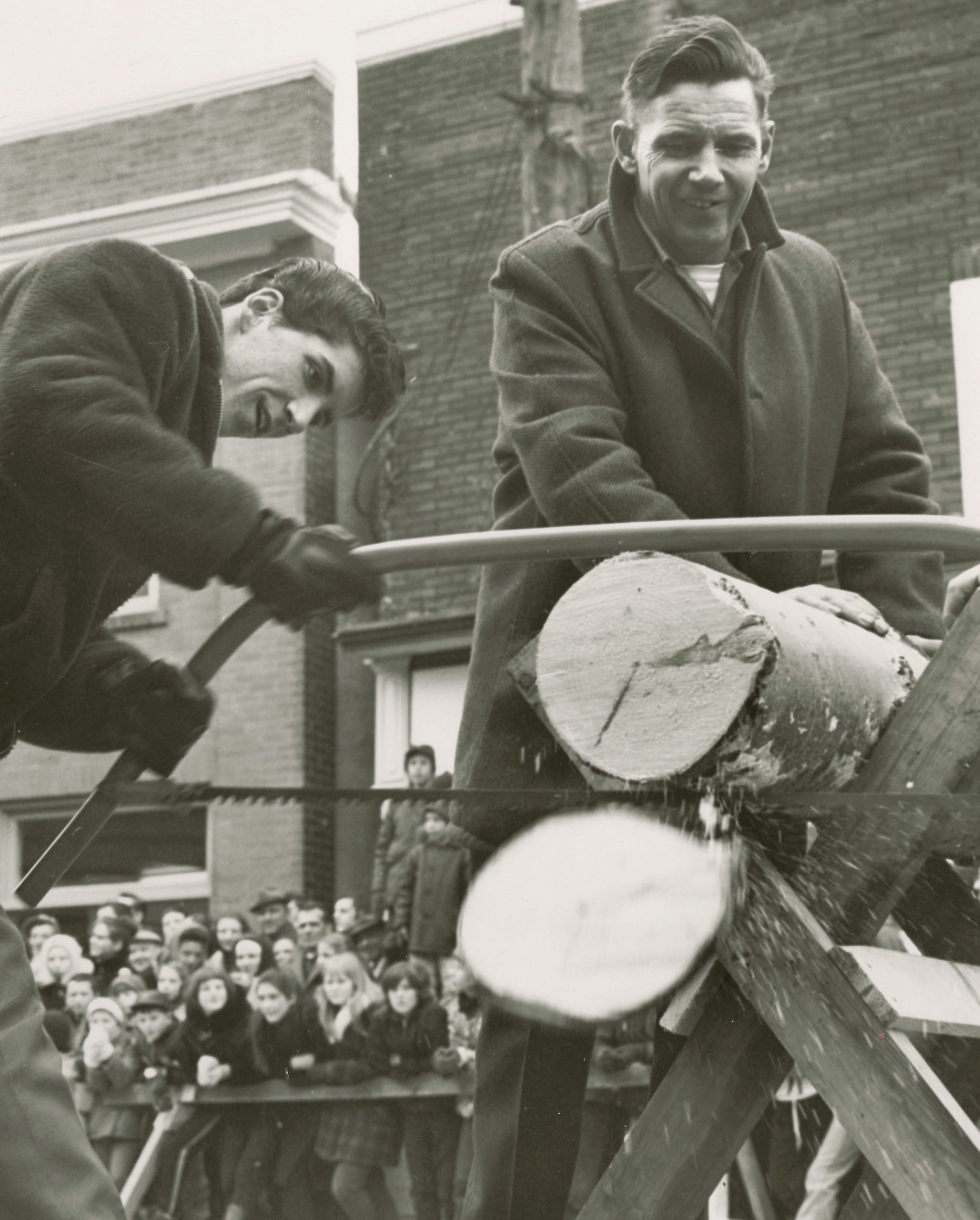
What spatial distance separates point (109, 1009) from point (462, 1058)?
2096 mm

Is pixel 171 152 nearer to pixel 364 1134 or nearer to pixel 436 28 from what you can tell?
pixel 436 28

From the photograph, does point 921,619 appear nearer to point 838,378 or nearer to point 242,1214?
point 838,378

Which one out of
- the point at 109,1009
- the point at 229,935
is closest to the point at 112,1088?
the point at 109,1009

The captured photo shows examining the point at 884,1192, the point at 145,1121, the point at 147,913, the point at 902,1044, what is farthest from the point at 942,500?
the point at 902,1044

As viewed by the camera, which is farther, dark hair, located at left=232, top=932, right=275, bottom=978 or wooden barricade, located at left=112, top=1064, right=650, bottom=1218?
dark hair, located at left=232, top=932, right=275, bottom=978

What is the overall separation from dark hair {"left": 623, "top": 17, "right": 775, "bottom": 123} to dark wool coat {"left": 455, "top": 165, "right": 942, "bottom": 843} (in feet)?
0.56

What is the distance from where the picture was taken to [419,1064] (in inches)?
291

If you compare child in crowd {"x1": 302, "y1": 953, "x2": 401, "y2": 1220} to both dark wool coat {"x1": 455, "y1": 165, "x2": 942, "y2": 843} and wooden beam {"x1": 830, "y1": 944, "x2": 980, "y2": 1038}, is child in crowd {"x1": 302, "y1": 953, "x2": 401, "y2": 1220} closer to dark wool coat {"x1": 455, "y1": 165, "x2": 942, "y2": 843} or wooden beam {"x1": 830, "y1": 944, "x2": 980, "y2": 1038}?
dark wool coat {"x1": 455, "y1": 165, "x2": 942, "y2": 843}

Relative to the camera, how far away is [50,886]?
3.02 m

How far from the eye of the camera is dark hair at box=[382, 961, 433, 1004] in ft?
25.0

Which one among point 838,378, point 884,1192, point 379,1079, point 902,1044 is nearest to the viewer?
point 902,1044

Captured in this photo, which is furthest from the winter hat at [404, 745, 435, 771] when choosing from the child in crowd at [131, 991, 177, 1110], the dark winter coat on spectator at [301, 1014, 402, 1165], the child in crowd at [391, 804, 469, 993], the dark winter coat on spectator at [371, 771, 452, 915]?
the dark winter coat on spectator at [301, 1014, 402, 1165]

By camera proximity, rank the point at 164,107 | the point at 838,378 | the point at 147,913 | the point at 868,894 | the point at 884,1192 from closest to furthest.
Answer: the point at 868,894, the point at 884,1192, the point at 838,378, the point at 147,913, the point at 164,107

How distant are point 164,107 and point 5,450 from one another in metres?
12.5
